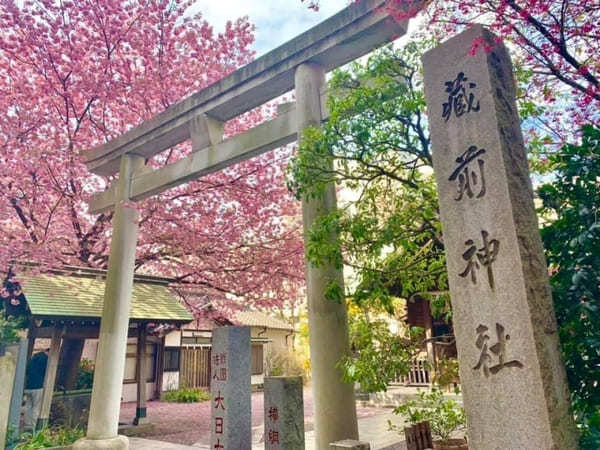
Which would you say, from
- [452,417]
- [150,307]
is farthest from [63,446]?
[452,417]

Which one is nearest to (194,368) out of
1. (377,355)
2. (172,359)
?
(172,359)

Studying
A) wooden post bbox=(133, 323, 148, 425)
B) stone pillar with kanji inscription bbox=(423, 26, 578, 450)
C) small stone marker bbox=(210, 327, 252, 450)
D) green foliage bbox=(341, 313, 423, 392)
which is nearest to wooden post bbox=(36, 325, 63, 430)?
wooden post bbox=(133, 323, 148, 425)

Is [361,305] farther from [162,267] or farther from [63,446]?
[162,267]

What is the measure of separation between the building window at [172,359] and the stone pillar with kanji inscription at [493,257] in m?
18.6

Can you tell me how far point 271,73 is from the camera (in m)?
5.75

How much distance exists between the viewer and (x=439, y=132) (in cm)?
341

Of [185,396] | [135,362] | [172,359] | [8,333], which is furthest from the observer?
[172,359]

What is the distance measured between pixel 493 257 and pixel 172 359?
19.2 m

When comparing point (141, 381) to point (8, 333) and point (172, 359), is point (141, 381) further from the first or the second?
point (172, 359)

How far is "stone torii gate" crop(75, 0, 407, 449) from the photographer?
432 cm

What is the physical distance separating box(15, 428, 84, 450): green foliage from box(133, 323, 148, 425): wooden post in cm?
213

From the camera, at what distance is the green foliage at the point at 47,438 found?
761 centimetres

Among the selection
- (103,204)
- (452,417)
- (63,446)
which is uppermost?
(103,204)

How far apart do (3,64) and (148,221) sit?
4395mm
